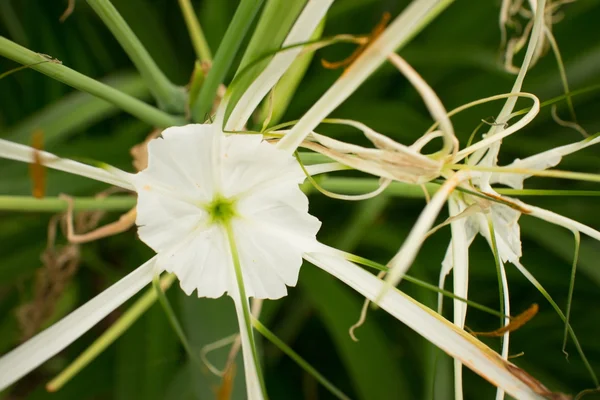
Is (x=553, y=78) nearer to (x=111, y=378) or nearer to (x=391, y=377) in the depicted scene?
Result: (x=391, y=377)

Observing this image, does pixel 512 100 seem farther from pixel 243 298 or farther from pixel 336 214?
pixel 336 214

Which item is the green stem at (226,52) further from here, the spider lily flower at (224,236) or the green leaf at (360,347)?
the green leaf at (360,347)

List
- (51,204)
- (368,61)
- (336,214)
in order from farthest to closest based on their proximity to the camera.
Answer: (336,214) → (51,204) → (368,61)

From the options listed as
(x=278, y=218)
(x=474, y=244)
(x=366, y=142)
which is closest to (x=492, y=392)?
(x=474, y=244)

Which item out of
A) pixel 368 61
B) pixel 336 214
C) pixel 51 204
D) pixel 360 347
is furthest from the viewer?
pixel 336 214

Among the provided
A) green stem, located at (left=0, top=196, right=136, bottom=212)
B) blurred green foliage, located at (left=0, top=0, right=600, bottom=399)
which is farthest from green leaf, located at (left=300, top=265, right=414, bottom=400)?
green stem, located at (left=0, top=196, right=136, bottom=212)

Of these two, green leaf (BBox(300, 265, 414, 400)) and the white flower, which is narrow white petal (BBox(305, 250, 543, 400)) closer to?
the white flower

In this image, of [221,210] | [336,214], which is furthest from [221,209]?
[336,214]
